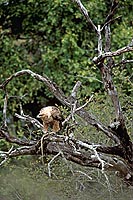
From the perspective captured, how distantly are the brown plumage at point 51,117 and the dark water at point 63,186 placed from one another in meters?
0.32

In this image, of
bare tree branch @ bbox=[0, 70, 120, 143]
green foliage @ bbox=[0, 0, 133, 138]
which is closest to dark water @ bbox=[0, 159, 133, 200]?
bare tree branch @ bbox=[0, 70, 120, 143]

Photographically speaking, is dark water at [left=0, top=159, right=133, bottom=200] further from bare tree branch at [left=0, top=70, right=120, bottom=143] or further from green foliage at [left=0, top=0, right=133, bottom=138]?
green foliage at [left=0, top=0, right=133, bottom=138]

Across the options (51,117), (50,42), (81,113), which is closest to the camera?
(51,117)

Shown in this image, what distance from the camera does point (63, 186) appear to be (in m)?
3.09

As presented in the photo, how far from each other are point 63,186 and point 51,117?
0.78 m

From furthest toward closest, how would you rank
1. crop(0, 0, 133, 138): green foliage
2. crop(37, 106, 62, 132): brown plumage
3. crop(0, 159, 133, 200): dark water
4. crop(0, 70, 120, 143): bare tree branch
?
crop(0, 0, 133, 138): green foliage, crop(0, 159, 133, 200): dark water, crop(0, 70, 120, 143): bare tree branch, crop(37, 106, 62, 132): brown plumage

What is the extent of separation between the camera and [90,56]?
4.60 meters

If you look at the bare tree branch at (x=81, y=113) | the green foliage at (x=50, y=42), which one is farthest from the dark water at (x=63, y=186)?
the green foliage at (x=50, y=42)

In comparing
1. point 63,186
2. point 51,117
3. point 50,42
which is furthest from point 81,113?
point 50,42

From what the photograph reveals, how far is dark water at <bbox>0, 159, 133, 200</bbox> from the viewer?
2873 mm

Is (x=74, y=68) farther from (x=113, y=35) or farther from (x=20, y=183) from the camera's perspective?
A: (x=20, y=183)

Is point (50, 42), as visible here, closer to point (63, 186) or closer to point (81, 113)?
point (63, 186)

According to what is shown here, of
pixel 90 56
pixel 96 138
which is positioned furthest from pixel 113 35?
pixel 96 138

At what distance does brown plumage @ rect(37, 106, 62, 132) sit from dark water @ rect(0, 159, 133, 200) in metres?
0.32
